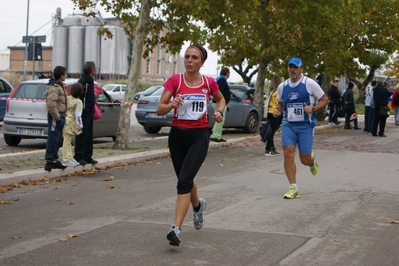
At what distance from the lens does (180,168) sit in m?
7.85

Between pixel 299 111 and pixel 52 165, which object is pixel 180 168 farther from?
pixel 52 165

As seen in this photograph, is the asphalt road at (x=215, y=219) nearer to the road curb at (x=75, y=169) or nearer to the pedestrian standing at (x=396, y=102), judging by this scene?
the road curb at (x=75, y=169)

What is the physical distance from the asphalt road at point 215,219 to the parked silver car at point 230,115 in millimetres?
8758

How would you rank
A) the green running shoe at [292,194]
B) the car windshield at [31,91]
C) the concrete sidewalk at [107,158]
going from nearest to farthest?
1. the green running shoe at [292,194]
2. the concrete sidewalk at [107,158]
3. the car windshield at [31,91]


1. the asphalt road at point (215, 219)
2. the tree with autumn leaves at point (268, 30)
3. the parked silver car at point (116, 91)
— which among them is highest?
the tree with autumn leaves at point (268, 30)

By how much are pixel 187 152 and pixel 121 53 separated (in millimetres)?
86671

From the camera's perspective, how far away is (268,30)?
28.6 metres

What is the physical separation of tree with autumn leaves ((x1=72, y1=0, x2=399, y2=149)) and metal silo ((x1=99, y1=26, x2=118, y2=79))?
174 feet

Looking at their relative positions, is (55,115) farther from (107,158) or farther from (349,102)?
(349,102)

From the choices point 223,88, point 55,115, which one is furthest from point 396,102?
point 55,115

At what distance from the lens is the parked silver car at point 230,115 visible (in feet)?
78.5

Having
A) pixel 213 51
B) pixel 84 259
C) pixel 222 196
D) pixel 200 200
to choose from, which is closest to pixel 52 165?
pixel 222 196

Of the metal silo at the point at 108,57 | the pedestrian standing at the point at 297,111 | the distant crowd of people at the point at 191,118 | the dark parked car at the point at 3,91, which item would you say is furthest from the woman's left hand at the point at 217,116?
the metal silo at the point at 108,57

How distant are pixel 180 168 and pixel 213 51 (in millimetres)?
22889
